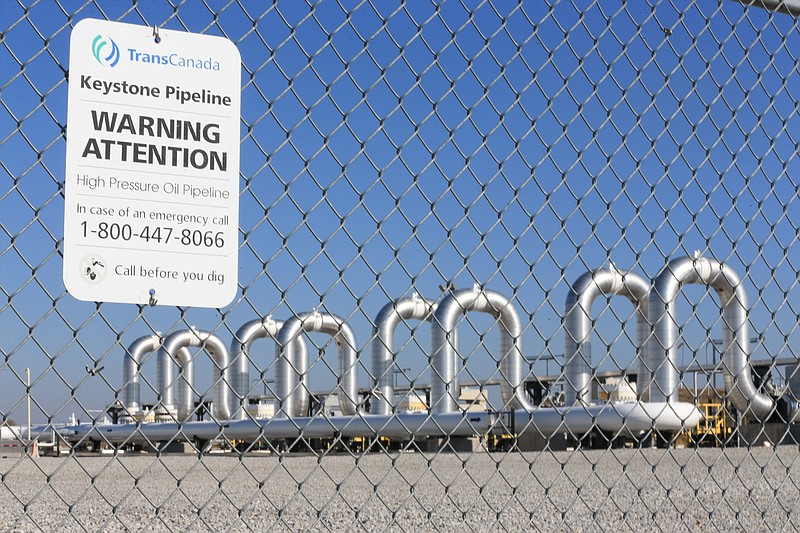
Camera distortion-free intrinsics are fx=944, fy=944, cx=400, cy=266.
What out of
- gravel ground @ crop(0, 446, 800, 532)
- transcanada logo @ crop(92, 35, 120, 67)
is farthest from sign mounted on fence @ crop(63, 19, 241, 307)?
gravel ground @ crop(0, 446, 800, 532)

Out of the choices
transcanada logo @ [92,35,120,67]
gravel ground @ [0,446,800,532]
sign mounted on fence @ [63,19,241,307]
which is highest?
transcanada logo @ [92,35,120,67]

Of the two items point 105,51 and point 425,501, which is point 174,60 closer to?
point 105,51

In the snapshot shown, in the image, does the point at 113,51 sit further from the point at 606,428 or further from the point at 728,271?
the point at 606,428

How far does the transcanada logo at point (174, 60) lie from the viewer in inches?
82.7

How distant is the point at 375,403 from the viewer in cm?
2250

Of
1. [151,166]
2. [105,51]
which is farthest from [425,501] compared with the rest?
[105,51]

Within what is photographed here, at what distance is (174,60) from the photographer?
2137mm

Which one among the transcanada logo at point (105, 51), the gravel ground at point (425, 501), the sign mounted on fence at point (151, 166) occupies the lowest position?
the gravel ground at point (425, 501)

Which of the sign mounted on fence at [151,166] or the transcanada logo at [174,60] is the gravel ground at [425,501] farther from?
the transcanada logo at [174,60]

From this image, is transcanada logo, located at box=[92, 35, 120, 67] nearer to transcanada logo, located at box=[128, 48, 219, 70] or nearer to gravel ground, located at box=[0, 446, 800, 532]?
transcanada logo, located at box=[128, 48, 219, 70]

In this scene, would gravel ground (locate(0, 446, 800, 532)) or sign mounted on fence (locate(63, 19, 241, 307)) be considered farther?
gravel ground (locate(0, 446, 800, 532))

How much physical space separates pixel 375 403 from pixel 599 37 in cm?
1992

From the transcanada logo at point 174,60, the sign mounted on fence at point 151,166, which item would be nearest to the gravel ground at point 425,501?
the sign mounted on fence at point 151,166

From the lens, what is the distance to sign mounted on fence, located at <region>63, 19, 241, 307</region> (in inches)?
78.7
